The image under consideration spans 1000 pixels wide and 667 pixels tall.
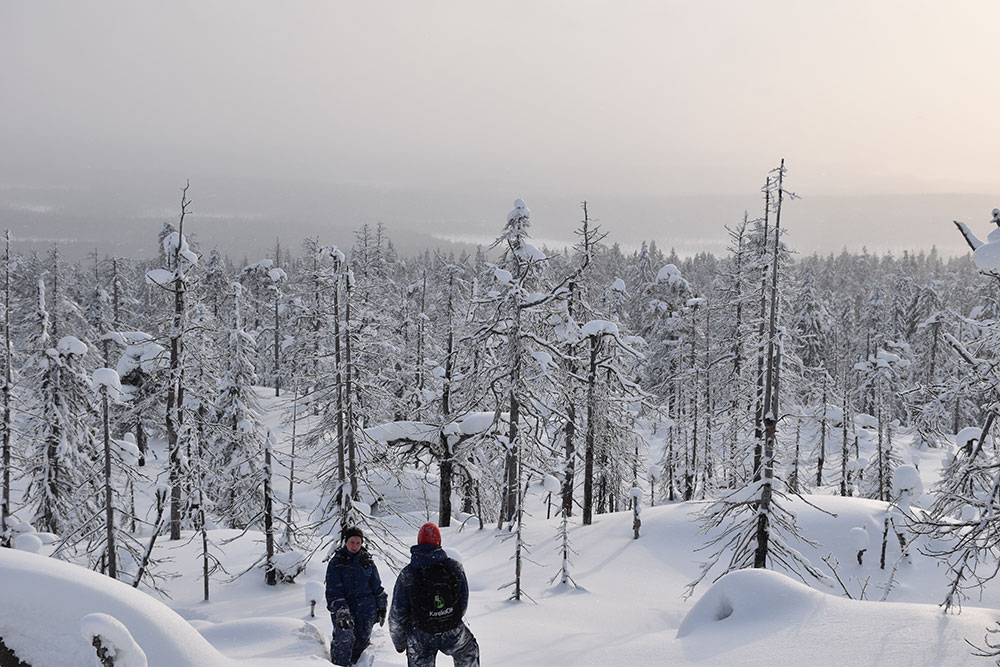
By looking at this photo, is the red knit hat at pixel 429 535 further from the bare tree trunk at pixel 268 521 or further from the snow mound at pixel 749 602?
the bare tree trunk at pixel 268 521

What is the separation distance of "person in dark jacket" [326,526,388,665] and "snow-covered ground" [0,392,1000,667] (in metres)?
0.71

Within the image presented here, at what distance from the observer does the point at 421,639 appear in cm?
605

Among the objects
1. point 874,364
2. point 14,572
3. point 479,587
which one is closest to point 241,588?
point 479,587

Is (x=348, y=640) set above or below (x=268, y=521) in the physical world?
above

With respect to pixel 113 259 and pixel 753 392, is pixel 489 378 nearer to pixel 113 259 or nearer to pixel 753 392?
pixel 753 392

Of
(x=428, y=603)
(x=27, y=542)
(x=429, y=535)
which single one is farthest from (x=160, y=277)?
(x=428, y=603)

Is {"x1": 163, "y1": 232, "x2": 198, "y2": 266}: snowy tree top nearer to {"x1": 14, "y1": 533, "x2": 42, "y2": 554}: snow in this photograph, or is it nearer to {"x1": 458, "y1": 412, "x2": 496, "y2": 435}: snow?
{"x1": 14, "y1": 533, "x2": 42, "y2": 554}: snow

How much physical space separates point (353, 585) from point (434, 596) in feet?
6.88

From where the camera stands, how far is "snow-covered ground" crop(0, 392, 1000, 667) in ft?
19.5

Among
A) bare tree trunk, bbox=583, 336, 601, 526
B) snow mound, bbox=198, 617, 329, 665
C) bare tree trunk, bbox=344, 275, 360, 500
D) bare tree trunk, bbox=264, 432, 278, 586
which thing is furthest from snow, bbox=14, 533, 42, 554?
bare tree trunk, bbox=583, 336, 601, 526

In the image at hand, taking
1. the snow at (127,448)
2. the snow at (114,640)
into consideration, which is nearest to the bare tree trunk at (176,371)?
the snow at (127,448)

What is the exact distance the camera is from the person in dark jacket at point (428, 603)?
5938 mm

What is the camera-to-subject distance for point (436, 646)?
20.1 ft

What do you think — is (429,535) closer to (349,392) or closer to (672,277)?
(349,392)
